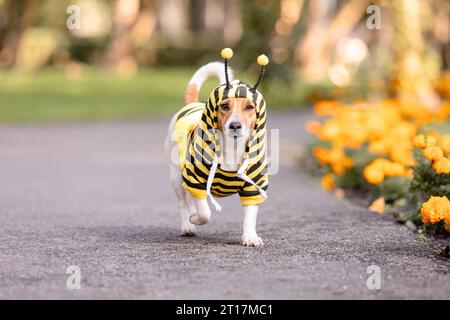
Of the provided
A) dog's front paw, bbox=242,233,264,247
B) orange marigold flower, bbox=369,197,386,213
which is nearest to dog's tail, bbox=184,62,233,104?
dog's front paw, bbox=242,233,264,247

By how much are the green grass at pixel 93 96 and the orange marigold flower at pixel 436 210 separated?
44.5ft

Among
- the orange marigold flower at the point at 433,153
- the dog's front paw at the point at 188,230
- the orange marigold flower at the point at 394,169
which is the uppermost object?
the orange marigold flower at the point at 433,153

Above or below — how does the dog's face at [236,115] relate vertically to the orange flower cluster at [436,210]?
above

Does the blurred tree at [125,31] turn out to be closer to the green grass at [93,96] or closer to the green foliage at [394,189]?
the green grass at [93,96]

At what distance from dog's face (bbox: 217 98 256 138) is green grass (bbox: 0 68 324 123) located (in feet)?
43.4

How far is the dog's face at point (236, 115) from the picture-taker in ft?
20.5

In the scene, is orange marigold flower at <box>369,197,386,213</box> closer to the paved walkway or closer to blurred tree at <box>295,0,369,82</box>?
the paved walkway

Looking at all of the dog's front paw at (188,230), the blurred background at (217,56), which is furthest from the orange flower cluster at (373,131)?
the dog's front paw at (188,230)

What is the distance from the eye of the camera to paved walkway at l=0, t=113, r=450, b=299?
542cm

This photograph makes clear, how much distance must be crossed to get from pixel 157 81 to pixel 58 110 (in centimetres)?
1073

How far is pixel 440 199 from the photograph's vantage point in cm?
659

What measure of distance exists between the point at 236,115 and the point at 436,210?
5.04 feet

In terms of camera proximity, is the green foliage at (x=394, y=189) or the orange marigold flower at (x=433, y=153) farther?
the green foliage at (x=394, y=189)

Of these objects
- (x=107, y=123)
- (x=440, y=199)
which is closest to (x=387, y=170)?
(x=440, y=199)
